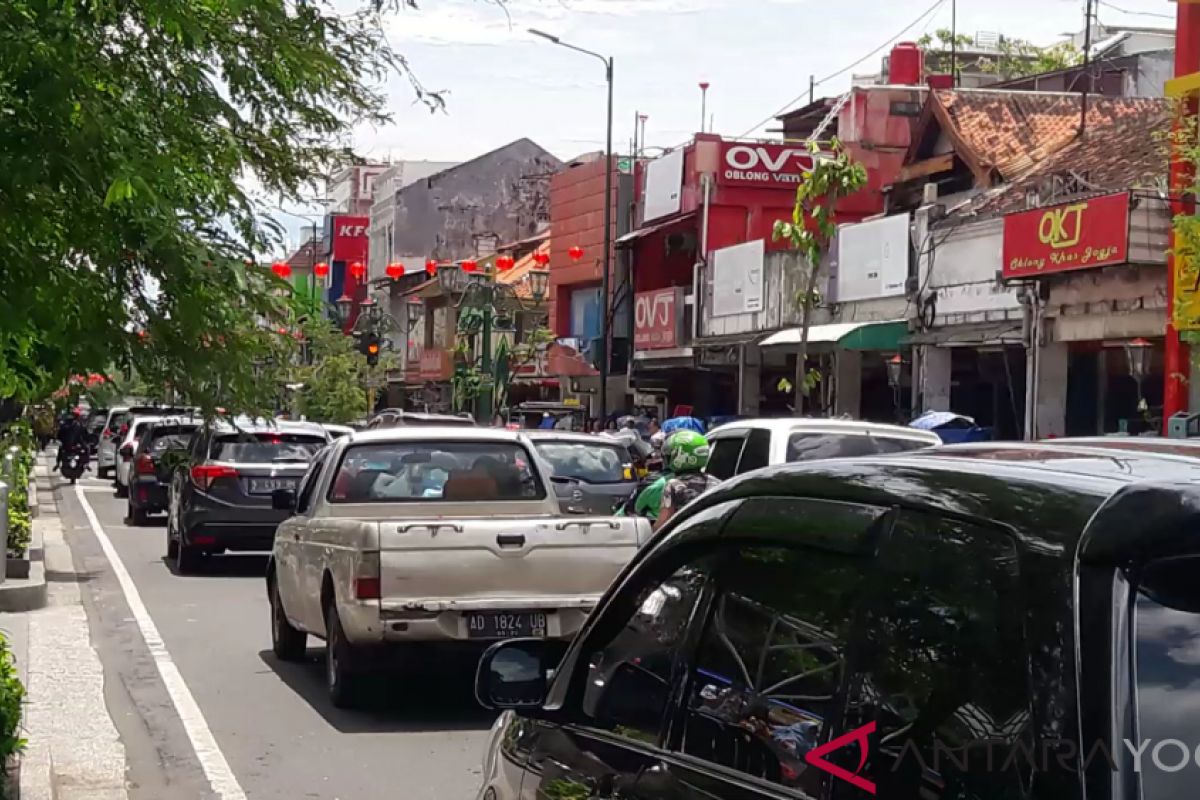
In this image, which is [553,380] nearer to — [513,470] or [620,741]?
[513,470]

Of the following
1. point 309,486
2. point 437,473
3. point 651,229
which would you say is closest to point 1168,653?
point 437,473

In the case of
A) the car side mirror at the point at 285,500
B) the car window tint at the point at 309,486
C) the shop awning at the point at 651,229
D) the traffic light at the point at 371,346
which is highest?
the shop awning at the point at 651,229

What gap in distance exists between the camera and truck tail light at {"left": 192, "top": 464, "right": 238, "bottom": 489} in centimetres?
1919

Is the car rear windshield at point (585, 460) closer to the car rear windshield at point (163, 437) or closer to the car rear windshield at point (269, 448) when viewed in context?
the car rear windshield at point (269, 448)

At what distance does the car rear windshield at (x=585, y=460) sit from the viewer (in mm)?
16969

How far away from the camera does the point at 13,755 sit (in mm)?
7262

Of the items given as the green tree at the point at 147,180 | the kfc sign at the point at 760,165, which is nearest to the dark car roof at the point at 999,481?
the green tree at the point at 147,180

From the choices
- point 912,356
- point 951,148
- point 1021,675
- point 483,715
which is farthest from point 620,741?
point 951,148

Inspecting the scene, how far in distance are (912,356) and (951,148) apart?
15.1ft

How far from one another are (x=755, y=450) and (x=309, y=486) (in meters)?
3.97

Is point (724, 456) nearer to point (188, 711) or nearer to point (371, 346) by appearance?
point (188, 711)

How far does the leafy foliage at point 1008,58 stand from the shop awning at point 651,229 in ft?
42.4

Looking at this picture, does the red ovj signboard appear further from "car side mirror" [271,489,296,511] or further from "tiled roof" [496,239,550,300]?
"tiled roof" [496,239,550,300]

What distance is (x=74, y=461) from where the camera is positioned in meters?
39.5
